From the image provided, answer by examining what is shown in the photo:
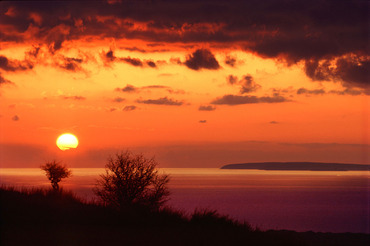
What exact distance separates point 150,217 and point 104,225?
247 cm

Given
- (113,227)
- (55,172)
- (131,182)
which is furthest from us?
(55,172)

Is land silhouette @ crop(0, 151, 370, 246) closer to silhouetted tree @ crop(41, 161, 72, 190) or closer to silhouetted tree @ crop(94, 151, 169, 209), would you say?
silhouetted tree @ crop(94, 151, 169, 209)

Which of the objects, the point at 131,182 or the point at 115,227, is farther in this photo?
the point at 131,182

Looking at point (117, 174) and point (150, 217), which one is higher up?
point (117, 174)

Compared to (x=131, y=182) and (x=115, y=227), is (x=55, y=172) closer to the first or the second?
(x=131, y=182)

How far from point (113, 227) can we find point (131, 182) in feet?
48.9

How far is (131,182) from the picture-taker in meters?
38.9

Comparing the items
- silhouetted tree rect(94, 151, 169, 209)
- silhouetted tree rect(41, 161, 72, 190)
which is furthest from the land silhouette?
silhouetted tree rect(41, 161, 72, 190)

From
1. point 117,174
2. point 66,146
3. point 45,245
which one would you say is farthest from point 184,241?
point 66,146

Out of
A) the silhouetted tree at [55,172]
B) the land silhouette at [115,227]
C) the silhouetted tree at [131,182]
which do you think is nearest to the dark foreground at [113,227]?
the land silhouette at [115,227]

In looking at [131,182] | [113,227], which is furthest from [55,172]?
[113,227]

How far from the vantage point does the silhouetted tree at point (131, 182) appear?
38562 millimetres

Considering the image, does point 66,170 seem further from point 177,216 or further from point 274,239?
Result: point 274,239

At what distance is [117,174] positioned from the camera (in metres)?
39.3
